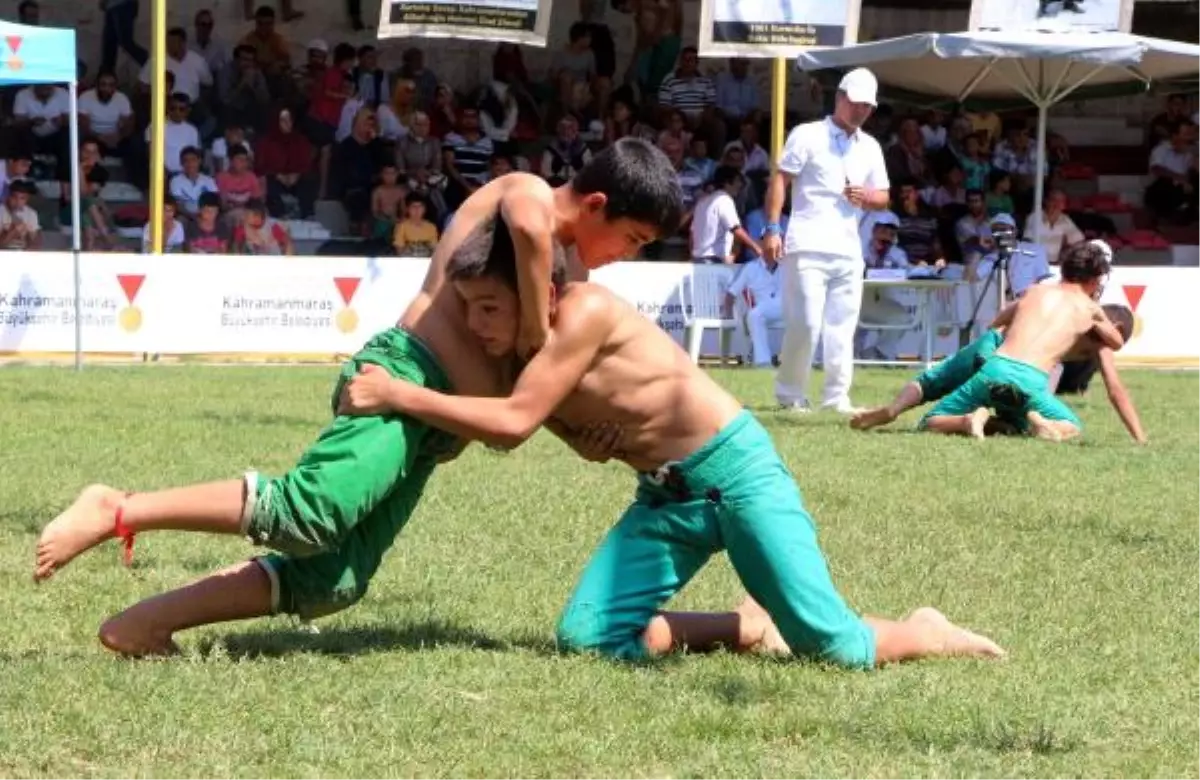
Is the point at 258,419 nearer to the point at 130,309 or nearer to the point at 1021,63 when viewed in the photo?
the point at 130,309

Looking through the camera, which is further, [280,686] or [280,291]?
[280,291]

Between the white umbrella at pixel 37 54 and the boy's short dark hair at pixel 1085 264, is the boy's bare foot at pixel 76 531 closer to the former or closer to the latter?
the boy's short dark hair at pixel 1085 264

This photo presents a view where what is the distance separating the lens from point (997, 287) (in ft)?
75.2

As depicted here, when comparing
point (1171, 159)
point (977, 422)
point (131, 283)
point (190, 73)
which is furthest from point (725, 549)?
point (1171, 159)

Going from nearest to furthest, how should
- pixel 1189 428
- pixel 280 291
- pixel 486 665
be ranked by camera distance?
1. pixel 486 665
2. pixel 1189 428
3. pixel 280 291

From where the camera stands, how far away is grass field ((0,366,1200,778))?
14.9 ft

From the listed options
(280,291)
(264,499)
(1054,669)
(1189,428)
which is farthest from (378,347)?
(280,291)

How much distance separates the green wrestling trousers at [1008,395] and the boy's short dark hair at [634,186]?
7.84m

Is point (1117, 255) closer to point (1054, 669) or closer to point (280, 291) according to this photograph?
point (280, 291)

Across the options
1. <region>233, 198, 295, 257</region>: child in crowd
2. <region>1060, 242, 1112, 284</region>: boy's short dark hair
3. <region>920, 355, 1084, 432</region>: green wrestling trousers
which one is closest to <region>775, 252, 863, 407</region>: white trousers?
<region>920, 355, 1084, 432</region>: green wrestling trousers

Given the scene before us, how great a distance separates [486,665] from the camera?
5453 mm

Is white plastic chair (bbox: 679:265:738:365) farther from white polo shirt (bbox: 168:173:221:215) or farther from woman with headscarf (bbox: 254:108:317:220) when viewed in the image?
white polo shirt (bbox: 168:173:221:215)

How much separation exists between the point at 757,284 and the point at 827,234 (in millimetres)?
7274

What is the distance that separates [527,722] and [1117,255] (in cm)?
2296
